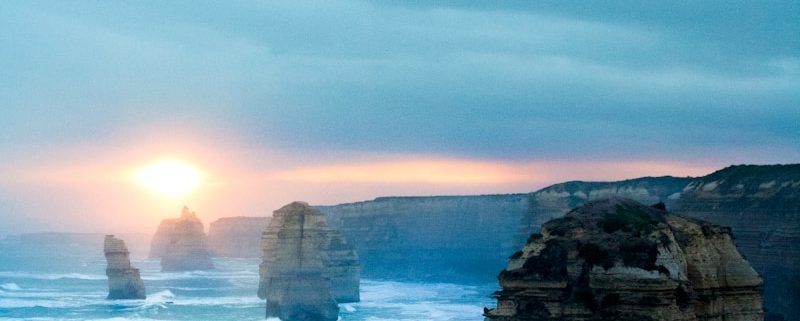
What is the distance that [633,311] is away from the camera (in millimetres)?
21750

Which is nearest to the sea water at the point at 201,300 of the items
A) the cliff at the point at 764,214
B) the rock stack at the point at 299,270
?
the rock stack at the point at 299,270

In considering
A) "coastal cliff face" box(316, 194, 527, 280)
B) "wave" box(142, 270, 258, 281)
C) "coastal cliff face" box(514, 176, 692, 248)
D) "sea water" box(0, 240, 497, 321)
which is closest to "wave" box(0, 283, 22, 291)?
"sea water" box(0, 240, 497, 321)

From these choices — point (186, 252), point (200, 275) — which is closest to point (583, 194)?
point (200, 275)

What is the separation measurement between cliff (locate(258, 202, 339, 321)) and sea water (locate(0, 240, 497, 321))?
23.2 ft

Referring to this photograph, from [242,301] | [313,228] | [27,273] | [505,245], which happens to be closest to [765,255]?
[313,228]

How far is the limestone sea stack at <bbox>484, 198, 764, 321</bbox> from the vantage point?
2183cm

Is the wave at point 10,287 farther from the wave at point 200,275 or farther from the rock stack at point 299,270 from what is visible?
the rock stack at point 299,270

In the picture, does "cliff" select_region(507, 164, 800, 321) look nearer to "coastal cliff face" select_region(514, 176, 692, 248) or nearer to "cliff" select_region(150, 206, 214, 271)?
"coastal cliff face" select_region(514, 176, 692, 248)

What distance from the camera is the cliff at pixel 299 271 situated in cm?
7525

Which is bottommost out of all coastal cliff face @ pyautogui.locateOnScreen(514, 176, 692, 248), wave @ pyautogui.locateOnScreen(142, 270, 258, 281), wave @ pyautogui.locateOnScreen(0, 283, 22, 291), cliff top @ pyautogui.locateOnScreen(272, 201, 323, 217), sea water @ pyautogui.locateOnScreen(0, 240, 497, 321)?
sea water @ pyautogui.locateOnScreen(0, 240, 497, 321)

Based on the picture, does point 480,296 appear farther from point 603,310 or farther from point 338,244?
point 603,310

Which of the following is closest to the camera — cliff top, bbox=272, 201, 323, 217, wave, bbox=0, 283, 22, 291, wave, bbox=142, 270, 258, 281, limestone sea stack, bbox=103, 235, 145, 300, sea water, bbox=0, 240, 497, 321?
cliff top, bbox=272, 201, 323, 217

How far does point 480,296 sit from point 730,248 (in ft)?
309

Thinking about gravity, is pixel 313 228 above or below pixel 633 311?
above
